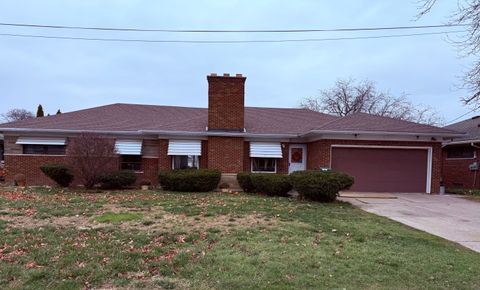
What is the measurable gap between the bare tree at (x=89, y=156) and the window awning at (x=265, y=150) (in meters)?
6.75

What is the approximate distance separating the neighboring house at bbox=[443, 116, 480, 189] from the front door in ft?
26.4

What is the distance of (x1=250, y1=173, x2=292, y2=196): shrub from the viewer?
14594 mm

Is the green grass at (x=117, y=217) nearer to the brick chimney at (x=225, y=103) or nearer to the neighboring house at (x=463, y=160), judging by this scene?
the brick chimney at (x=225, y=103)

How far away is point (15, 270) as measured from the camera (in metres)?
5.20

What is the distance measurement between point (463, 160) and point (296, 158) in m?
10.7

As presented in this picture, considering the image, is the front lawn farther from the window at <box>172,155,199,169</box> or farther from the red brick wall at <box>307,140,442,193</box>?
the window at <box>172,155,199,169</box>

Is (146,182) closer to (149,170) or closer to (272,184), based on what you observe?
(149,170)

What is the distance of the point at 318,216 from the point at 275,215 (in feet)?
3.82

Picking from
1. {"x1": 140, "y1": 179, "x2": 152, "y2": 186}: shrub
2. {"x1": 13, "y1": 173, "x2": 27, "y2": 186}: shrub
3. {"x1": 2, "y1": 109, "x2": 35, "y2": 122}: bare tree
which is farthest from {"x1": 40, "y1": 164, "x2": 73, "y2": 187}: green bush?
{"x1": 2, "y1": 109, "x2": 35, "y2": 122}: bare tree

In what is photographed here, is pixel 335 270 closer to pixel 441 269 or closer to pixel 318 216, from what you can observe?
pixel 441 269

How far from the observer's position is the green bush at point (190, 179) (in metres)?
15.9

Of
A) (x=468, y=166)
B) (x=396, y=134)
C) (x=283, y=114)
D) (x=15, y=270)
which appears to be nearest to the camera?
(x=15, y=270)

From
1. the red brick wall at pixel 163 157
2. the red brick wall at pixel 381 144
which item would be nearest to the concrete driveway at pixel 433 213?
the red brick wall at pixel 381 144

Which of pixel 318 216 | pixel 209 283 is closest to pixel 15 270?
pixel 209 283
